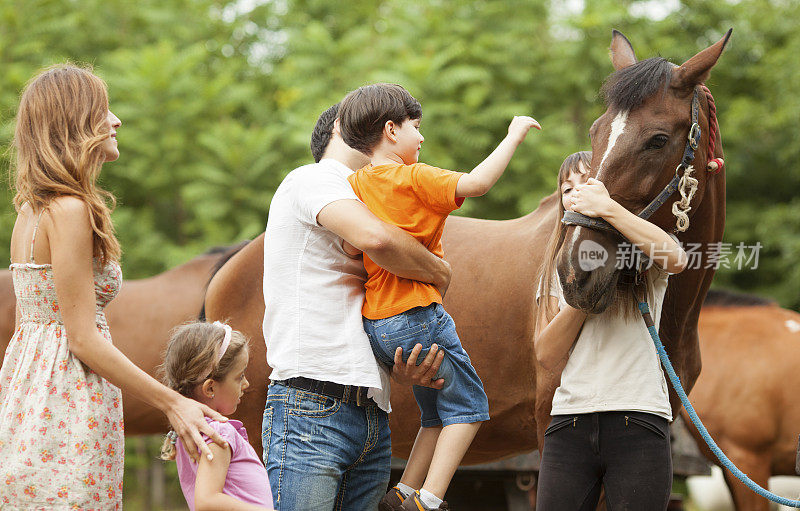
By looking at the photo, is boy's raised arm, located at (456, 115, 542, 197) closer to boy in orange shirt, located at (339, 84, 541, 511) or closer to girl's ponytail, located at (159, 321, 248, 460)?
boy in orange shirt, located at (339, 84, 541, 511)

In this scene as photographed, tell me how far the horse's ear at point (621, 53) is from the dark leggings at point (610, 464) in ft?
4.80

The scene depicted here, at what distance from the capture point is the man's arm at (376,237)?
2236 millimetres

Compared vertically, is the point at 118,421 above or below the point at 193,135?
below

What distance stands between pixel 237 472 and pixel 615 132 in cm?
157

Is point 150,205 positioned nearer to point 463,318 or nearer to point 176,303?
point 176,303

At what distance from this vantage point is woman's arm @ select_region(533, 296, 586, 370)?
243 cm

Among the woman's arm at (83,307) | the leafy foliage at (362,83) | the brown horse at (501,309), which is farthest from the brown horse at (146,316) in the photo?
the woman's arm at (83,307)

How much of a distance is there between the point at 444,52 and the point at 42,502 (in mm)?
8066

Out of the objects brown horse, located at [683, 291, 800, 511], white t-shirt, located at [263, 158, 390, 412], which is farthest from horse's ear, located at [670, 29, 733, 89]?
brown horse, located at [683, 291, 800, 511]

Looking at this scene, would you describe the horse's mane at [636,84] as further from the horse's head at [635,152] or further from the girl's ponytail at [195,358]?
the girl's ponytail at [195,358]

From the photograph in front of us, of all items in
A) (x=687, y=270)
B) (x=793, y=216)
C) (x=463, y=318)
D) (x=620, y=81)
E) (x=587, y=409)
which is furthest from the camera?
(x=793, y=216)

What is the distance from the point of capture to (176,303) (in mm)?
6305

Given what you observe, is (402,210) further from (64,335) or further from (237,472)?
(64,335)

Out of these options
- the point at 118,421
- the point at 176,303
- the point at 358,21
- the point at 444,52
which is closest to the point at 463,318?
the point at 118,421
